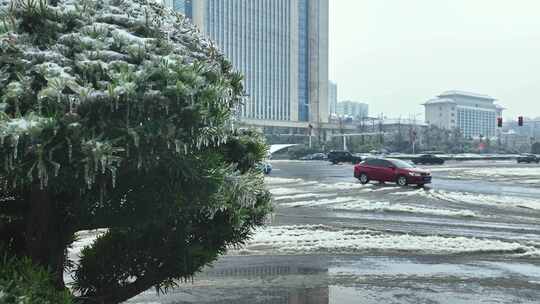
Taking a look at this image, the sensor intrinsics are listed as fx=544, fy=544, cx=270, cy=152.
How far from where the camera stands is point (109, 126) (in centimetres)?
255

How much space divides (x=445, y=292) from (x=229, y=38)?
134778mm

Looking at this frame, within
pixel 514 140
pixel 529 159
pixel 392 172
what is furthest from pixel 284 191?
pixel 514 140

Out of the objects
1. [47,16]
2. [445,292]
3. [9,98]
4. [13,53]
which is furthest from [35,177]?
[445,292]

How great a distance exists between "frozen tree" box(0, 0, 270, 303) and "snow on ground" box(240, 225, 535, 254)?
699 centimetres

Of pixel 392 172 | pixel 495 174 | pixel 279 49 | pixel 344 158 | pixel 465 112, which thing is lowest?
pixel 495 174

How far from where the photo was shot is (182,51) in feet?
10.3

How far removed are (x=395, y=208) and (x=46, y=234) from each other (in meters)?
15.4

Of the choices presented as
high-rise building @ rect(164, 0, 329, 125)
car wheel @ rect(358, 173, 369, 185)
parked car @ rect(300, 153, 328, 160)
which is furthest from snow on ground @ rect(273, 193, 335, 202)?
high-rise building @ rect(164, 0, 329, 125)

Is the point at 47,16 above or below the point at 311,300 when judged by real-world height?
above

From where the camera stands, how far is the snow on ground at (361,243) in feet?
35.0

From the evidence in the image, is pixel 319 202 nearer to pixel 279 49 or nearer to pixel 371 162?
pixel 371 162

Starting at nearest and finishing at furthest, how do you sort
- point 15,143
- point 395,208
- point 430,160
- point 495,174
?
point 15,143
point 395,208
point 495,174
point 430,160

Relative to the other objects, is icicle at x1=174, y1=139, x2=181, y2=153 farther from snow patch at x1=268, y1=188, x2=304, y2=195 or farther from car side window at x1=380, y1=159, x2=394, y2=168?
car side window at x1=380, y1=159, x2=394, y2=168

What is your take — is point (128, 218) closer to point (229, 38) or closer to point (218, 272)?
point (218, 272)
